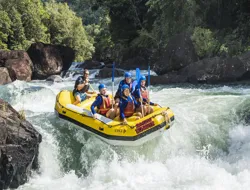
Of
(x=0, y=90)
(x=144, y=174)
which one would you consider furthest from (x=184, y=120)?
(x=0, y=90)

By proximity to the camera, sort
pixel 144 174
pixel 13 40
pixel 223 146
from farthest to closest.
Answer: pixel 13 40 < pixel 223 146 < pixel 144 174

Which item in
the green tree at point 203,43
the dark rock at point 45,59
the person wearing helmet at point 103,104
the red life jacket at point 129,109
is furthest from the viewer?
the dark rock at point 45,59

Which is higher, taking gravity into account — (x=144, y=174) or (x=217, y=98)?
(x=217, y=98)

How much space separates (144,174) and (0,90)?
7726mm

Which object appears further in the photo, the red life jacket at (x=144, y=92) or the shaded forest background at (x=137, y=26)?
the shaded forest background at (x=137, y=26)

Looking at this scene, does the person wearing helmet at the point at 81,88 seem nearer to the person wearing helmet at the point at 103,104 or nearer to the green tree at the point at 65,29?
the person wearing helmet at the point at 103,104

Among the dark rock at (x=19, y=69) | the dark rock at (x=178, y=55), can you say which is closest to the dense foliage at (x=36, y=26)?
the dark rock at (x=19, y=69)

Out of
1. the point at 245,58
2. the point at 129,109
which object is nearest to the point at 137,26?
the point at 245,58

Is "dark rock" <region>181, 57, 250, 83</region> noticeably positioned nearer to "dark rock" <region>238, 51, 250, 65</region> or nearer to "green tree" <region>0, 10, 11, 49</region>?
"dark rock" <region>238, 51, 250, 65</region>

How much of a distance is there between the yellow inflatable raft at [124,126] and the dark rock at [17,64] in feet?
35.7

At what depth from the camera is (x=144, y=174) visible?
20.5ft

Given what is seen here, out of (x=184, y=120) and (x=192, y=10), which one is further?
(x=192, y=10)

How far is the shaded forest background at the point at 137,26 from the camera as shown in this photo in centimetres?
1590

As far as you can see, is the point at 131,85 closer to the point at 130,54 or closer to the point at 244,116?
the point at 244,116
